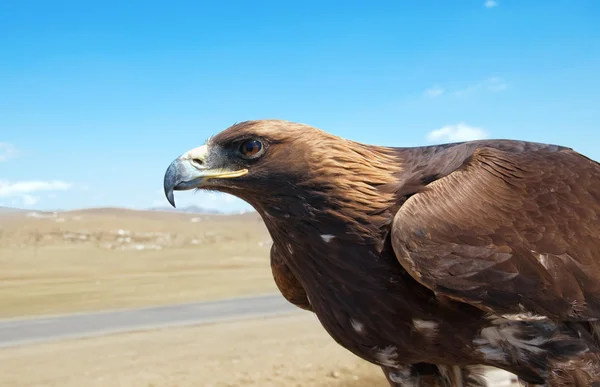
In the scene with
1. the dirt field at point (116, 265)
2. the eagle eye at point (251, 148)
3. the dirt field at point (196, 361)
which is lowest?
the dirt field at point (116, 265)

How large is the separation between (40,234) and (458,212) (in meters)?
40.0

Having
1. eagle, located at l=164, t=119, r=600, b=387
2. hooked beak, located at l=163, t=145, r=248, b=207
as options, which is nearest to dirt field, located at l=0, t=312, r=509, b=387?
eagle, located at l=164, t=119, r=600, b=387

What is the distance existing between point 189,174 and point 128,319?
13178mm

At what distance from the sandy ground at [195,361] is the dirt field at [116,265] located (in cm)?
558

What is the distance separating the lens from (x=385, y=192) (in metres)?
3.68

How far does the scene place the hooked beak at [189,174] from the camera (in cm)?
372

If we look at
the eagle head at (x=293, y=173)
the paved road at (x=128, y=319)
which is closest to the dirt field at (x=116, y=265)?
the paved road at (x=128, y=319)

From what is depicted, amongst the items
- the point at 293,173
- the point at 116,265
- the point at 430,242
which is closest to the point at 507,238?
the point at 430,242

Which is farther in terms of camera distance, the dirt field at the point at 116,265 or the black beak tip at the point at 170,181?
the dirt field at the point at 116,265

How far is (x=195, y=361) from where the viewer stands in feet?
35.9

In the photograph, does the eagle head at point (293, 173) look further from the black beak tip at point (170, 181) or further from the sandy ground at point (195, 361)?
the sandy ground at point (195, 361)

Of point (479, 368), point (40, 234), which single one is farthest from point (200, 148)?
point (40, 234)

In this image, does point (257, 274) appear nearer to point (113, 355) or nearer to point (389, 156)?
point (113, 355)

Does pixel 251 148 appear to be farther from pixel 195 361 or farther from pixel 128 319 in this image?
pixel 128 319
